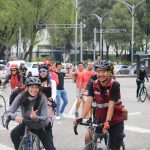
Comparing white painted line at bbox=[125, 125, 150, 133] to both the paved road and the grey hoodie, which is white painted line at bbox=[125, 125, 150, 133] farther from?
the grey hoodie

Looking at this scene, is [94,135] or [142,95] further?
[142,95]

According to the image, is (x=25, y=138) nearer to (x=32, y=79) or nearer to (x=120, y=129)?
(x=32, y=79)

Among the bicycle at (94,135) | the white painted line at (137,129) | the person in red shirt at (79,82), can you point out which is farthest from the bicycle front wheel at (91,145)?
the person in red shirt at (79,82)

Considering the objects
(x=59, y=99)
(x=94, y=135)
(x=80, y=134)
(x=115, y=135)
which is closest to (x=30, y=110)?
(x=94, y=135)

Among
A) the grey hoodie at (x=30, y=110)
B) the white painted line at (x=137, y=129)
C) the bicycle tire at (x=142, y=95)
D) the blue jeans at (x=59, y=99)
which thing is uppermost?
the grey hoodie at (x=30, y=110)

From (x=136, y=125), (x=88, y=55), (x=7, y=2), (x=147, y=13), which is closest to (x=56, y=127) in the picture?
(x=136, y=125)

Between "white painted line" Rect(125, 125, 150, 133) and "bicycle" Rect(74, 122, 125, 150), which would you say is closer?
"bicycle" Rect(74, 122, 125, 150)

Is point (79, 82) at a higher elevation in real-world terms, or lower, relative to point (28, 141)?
higher

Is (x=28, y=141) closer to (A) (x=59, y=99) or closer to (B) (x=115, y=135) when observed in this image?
(B) (x=115, y=135)

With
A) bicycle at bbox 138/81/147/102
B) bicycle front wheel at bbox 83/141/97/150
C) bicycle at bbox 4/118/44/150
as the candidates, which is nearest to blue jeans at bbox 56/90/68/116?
bicycle at bbox 138/81/147/102

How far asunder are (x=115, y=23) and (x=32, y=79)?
2512 inches

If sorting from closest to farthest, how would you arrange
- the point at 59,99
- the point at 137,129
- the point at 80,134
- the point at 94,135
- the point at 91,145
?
the point at 91,145
the point at 94,135
the point at 80,134
the point at 137,129
the point at 59,99

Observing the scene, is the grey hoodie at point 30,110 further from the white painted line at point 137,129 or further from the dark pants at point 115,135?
the white painted line at point 137,129

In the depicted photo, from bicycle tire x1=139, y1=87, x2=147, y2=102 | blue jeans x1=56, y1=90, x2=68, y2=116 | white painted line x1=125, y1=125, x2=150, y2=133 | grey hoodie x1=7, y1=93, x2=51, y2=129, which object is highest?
grey hoodie x1=7, y1=93, x2=51, y2=129
